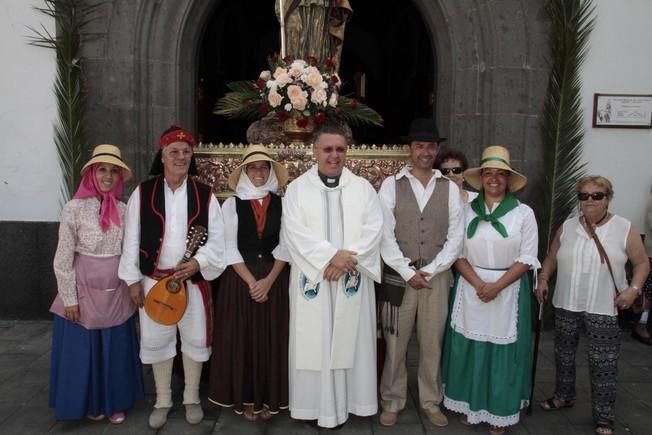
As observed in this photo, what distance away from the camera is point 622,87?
5.35 m

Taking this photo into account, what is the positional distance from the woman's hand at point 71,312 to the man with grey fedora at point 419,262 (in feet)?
6.26

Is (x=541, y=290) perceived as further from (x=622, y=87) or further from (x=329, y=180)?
(x=622, y=87)

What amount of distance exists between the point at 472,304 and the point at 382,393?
33.3 inches

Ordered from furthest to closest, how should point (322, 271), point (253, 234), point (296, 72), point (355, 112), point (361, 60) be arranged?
point (361, 60) < point (355, 112) < point (296, 72) < point (253, 234) < point (322, 271)

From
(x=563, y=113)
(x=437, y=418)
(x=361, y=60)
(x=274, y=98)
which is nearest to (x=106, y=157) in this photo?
(x=274, y=98)

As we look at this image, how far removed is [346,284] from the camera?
10.6 feet

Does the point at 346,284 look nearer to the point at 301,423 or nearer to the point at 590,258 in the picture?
the point at 301,423

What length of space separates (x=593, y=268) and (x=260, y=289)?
2.09m

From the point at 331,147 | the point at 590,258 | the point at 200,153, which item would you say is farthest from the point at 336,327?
the point at 200,153

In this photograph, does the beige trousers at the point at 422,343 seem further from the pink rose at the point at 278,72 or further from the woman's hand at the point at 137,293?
the pink rose at the point at 278,72

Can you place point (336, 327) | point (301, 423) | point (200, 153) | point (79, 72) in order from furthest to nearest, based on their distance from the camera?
point (79, 72) < point (200, 153) < point (301, 423) < point (336, 327)

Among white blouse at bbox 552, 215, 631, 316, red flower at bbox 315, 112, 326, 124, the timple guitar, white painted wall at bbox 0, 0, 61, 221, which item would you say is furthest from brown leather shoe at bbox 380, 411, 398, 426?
white painted wall at bbox 0, 0, 61, 221

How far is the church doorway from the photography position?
24.8ft

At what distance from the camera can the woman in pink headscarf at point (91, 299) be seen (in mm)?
3230
